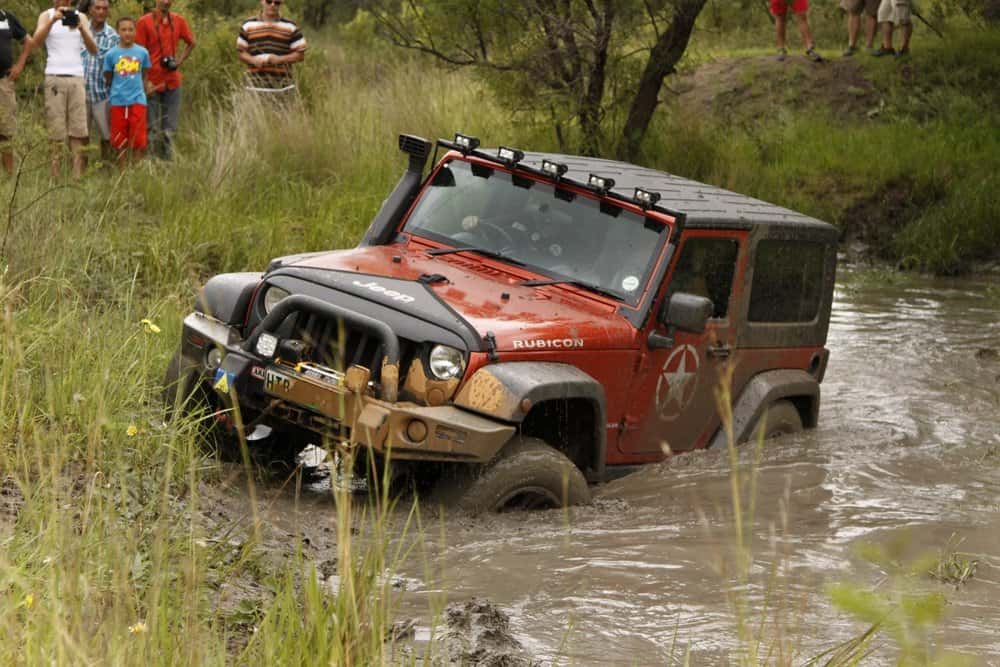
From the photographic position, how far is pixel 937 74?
61.6 ft

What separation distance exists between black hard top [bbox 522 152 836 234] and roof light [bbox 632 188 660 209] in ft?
0.32

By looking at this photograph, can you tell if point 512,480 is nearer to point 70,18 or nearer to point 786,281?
point 786,281

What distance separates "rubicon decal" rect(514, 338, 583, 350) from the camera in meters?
6.28

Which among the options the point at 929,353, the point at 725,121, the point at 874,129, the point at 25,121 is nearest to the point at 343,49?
the point at 725,121

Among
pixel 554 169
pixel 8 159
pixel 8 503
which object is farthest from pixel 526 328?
pixel 8 159

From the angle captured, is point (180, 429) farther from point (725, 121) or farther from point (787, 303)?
point (725, 121)

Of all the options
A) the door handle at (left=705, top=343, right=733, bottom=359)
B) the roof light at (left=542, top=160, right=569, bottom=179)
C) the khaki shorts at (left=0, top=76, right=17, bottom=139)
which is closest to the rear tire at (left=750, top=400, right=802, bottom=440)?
the door handle at (left=705, top=343, right=733, bottom=359)

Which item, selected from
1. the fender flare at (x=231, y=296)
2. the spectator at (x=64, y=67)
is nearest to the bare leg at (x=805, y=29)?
the spectator at (x=64, y=67)

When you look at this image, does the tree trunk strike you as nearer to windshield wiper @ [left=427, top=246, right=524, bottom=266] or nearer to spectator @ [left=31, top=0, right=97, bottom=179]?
spectator @ [left=31, top=0, right=97, bottom=179]

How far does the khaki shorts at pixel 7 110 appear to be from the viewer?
10477mm

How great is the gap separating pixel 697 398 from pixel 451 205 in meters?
1.57

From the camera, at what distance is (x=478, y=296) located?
6645mm

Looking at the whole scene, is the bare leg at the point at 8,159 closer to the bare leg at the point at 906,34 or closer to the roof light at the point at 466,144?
the roof light at the point at 466,144

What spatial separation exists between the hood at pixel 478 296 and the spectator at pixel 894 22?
1336 centimetres
